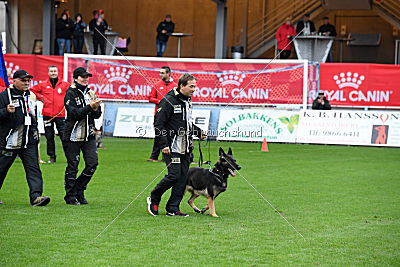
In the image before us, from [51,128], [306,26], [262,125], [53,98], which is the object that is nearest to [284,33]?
[306,26]

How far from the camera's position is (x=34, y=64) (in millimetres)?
23375

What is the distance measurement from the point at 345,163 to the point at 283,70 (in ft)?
19.9

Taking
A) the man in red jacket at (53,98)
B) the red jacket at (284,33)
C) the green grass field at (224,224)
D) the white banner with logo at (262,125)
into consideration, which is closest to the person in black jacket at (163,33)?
the red jacket at (284,33)

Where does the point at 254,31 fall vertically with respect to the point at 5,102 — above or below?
above

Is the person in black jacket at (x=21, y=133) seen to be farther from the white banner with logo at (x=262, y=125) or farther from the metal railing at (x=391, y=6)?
the metal railing at (x=391, y=6)

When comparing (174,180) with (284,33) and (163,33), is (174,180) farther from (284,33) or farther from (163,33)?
(163,33)

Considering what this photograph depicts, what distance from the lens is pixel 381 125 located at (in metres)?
20.0

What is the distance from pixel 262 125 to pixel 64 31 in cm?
1022

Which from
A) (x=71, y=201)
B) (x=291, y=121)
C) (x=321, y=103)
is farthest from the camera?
(x=321, y=103)

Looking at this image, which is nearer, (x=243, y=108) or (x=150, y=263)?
(x=150, y=263)

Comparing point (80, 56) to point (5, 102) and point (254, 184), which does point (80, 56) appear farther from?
point (5, 102)

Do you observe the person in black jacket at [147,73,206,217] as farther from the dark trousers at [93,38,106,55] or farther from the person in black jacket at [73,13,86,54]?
the person in black jacket at [73,13,86,54]

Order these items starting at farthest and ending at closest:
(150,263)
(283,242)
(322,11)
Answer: (322,11), (283,242), (150,263)

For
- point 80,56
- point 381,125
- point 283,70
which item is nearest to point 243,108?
point 283,70
